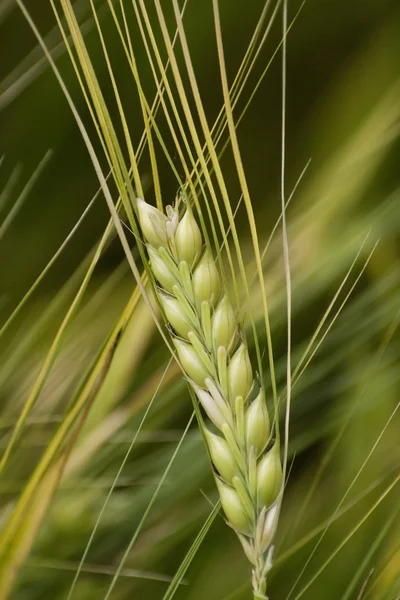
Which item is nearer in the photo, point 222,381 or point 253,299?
point 222,381

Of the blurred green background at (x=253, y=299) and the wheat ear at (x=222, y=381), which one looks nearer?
the wheat ear at (x=222, y=381)

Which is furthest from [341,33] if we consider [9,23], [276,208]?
[9,23]

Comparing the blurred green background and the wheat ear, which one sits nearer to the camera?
the wheat ear

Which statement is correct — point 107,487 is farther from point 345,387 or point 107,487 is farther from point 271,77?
point 271,77
